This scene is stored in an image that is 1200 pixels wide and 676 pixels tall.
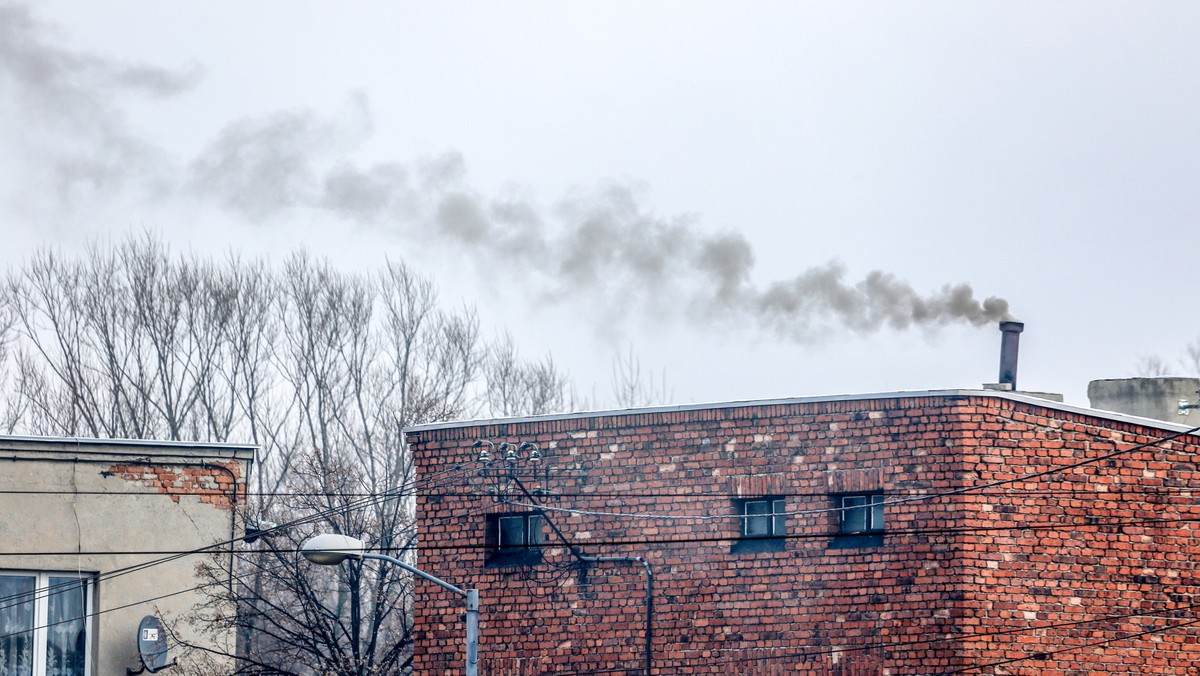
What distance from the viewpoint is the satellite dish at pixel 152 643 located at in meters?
18.8

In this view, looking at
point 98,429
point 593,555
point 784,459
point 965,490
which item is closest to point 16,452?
point 593,555

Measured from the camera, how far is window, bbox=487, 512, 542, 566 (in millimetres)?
21777

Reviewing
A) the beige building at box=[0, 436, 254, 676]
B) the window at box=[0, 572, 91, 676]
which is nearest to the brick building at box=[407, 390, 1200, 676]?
the beige building at box=[0, 436, 254, 676]

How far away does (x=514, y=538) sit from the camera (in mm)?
22000

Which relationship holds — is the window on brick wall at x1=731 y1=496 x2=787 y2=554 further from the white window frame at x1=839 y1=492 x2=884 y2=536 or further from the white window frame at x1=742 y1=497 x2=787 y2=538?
the white window frame at x1=839 y1=492 x2=884 y2=536

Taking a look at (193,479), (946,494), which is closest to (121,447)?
(193,479)

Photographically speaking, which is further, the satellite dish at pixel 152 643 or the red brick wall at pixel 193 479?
the red brick wall at pixel 193 479

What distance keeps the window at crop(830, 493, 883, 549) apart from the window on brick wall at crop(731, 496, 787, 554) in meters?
0.70

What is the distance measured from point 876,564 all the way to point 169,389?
26.0 m

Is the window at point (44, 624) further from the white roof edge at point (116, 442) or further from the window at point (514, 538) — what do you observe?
the window at point (514, 538)

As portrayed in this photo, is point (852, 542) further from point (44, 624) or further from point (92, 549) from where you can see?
point (44, 624)

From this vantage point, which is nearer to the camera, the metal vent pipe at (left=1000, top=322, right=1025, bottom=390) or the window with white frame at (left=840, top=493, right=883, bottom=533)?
the window with white frame at (left=840, top=493, right=883, bottom=533)

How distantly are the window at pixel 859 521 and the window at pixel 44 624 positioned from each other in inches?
355

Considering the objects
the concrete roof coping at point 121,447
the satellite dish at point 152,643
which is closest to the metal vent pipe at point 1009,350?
the concrete roof coping at point 121,447
